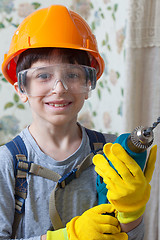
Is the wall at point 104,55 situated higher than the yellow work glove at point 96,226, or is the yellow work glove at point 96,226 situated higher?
the wall at point 104,55

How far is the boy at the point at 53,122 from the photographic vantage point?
102 cm

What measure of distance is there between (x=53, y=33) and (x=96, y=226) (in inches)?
25.1

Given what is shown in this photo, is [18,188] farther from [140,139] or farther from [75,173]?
[140,139]

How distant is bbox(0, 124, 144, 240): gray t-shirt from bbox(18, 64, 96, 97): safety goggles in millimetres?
180

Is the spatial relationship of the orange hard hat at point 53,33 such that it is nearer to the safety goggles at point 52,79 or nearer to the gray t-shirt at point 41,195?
the safety goggles at point 52,79

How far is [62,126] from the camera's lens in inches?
45.0

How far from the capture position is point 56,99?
1.03 meters

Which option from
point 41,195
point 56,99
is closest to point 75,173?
point 41,195

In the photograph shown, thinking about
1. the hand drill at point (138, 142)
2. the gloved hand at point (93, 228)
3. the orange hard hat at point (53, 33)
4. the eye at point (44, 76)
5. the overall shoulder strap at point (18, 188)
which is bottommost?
the gloved hand at point (93, 228)

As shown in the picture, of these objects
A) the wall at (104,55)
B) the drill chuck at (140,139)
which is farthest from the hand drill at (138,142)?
the wall at (104,55)

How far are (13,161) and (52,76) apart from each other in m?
0.31

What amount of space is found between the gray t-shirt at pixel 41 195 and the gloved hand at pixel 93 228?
7cm

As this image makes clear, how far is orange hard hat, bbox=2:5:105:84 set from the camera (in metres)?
1.05

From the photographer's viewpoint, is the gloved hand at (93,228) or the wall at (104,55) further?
the wall at (104,55)
